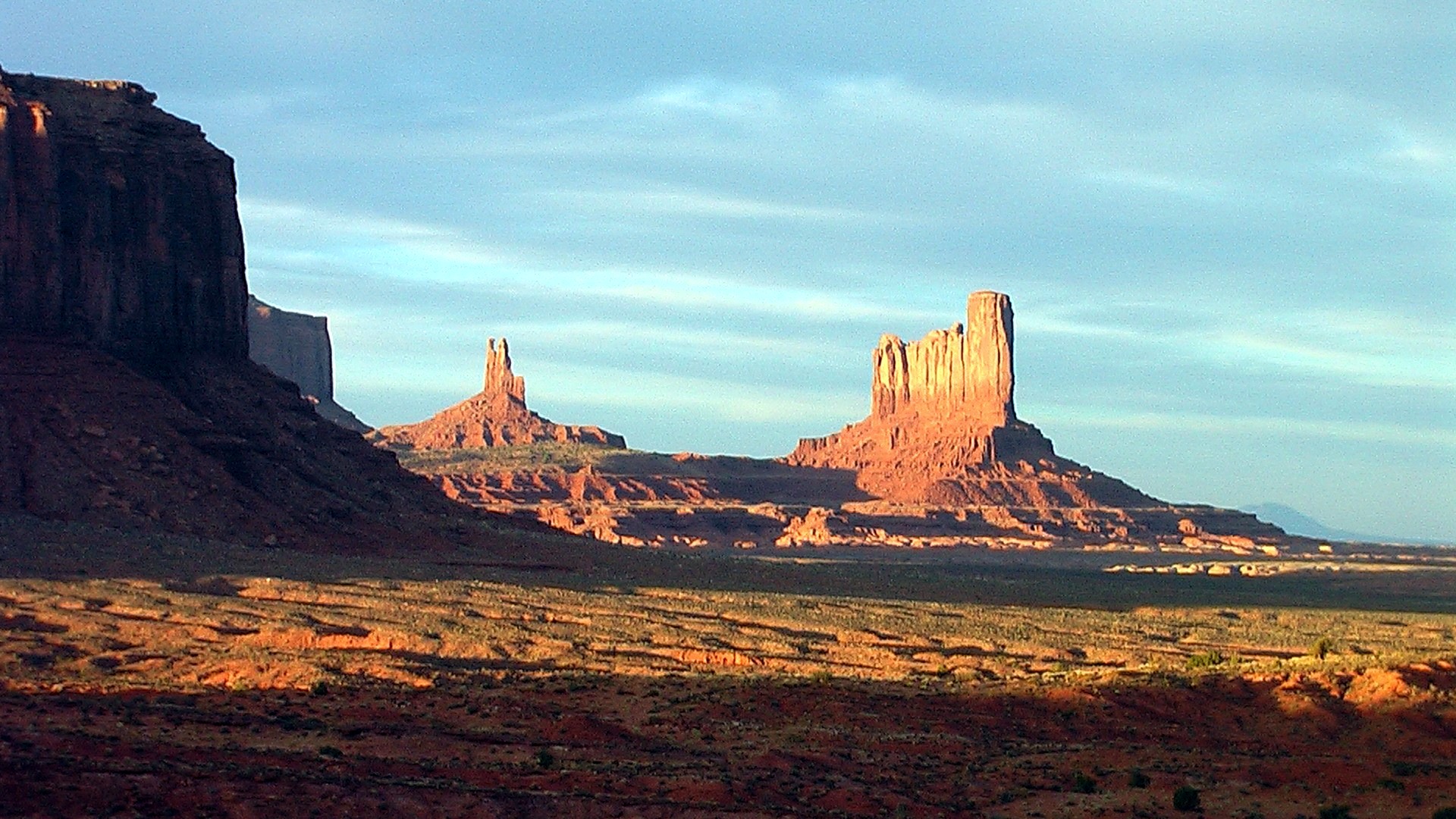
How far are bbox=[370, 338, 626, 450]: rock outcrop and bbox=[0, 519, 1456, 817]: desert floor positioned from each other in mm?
100076

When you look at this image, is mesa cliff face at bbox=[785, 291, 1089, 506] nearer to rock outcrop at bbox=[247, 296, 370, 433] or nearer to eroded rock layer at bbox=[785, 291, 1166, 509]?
eroded rock layer at bbox=[785, 291, 1166, 509]

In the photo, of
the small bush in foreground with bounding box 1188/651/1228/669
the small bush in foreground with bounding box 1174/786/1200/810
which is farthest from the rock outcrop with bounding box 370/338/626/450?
the small bush in foreground with bounding box 1174/786/1200/810

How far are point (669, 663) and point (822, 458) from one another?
415 ft

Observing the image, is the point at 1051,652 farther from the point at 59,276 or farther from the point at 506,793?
the point at 59,276

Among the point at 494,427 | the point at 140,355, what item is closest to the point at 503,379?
the point at 494,427

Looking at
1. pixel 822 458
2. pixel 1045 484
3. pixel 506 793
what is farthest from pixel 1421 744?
pixel 822 458

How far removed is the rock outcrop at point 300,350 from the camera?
469 feet

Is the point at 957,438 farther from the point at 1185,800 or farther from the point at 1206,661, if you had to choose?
the point at 1185,800

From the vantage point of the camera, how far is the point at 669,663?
38844 mm

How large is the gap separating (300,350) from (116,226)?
79.4 meters

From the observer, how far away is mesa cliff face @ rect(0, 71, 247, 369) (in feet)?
208

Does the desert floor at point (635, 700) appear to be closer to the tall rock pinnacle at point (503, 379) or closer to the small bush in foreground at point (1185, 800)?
the small bush in foreground at point (1185, 800)

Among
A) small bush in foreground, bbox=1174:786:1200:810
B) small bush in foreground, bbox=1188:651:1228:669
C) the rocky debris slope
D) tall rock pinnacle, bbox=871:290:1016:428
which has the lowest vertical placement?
small bush in foreground, bbox=1174:786:1200:810

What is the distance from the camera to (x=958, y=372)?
547 feet
